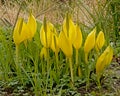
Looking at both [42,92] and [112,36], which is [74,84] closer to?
[42,92]

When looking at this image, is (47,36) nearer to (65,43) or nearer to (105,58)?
(65,43)

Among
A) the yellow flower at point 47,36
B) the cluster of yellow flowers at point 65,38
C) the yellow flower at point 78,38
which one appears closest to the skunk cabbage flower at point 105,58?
the cluster of yellow flowers at point 65,38

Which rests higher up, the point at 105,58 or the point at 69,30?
the point at 69,30

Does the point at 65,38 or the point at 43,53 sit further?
the point at 43,53

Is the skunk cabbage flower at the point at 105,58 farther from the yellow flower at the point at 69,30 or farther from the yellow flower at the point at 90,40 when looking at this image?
the yellow flower at the point at 69,30

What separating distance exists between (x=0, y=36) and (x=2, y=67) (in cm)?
19

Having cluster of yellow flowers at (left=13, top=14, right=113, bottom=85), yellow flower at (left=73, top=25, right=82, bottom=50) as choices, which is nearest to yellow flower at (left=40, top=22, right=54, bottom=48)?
cluster of yellow flowers at (left=13, top=14, right=113, bottom=85)

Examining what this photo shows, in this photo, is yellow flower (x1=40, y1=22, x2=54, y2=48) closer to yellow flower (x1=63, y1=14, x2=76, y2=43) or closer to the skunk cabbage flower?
yellow flower (x1=63, y1=14, x2=76, y2=43)

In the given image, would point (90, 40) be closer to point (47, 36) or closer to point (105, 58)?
point (105, 58)

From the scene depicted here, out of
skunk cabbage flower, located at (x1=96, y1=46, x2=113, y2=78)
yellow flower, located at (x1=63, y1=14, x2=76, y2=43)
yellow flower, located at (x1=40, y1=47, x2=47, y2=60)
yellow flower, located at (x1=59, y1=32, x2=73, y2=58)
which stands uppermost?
yellow flower, located at (x1=63, y1=14, x2=76, y2=43)

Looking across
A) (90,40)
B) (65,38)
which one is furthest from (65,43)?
(90,40)

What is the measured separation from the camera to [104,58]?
2020 mm

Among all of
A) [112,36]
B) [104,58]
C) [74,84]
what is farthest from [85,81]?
[112,36]

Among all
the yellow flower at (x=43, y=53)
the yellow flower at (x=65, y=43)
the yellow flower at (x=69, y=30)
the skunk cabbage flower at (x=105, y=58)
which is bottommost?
the skunk cabbage flower at (x=105, y=58)
